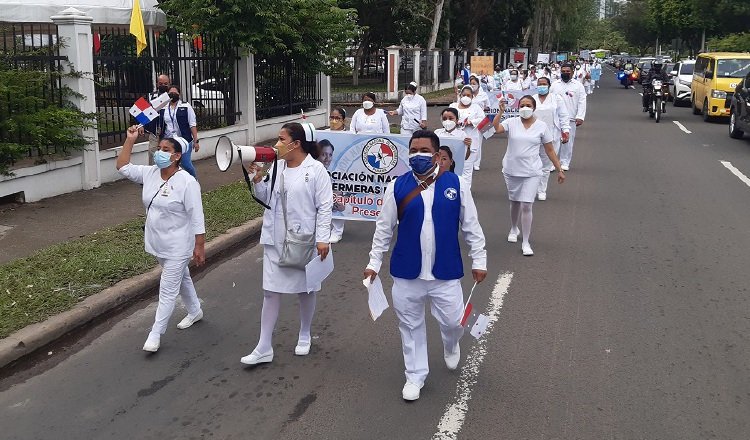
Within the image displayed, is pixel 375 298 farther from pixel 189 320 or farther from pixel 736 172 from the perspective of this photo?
pixel 736 172

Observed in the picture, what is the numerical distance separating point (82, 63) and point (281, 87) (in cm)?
781

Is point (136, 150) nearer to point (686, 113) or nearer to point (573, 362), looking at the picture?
point (573, 362)

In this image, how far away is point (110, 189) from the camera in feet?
38.0

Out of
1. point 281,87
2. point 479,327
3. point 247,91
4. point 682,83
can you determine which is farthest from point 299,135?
point 682,83

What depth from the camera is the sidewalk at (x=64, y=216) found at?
8.55 m

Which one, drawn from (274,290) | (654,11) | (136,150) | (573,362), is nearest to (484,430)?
(573,362)

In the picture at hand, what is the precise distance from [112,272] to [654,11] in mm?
71219

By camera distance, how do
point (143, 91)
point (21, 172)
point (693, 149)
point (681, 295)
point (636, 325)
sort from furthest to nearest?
point (693, 149) < point (143, 91) < point (21, 172) < point (681, 295) < point (636, 325)

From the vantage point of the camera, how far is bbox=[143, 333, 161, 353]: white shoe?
5750 mm

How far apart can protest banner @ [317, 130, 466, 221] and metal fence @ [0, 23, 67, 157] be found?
4.06m

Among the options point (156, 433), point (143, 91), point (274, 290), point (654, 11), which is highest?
point (654, 11)

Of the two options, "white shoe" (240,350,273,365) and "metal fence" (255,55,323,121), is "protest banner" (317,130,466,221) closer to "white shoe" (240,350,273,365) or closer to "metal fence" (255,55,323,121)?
"white shoe" (240,350,273,365)

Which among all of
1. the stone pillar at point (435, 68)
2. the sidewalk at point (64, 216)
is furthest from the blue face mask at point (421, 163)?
the stone pillar at point (435, 68)

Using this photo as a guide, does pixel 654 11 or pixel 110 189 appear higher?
pixel 654 11
